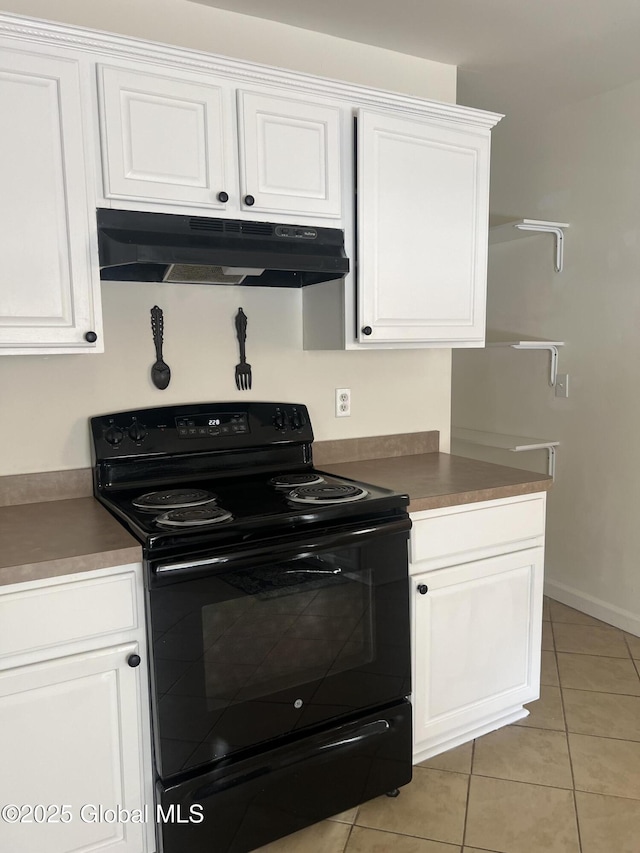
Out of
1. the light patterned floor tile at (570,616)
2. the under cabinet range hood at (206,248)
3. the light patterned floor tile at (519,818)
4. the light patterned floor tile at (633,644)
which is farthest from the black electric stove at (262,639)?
the light patterned floor tile at (570,616)

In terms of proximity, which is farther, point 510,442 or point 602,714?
point 510,442

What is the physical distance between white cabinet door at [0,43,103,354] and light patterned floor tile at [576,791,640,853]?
2003mm

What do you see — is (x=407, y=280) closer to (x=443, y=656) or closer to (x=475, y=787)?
(x=443, y=656)

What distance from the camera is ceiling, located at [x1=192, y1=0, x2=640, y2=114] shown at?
220cm

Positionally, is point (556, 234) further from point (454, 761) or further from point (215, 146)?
point (454, 761)

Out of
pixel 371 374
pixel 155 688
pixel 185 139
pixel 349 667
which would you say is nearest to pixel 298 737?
pixel 349 667

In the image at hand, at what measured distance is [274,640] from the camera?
5.74 feet

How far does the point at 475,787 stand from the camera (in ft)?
6.80

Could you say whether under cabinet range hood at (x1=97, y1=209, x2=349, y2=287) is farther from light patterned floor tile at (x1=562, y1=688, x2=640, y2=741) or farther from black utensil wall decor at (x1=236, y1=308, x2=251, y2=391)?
light patterned floor tile at (x1=562, y1=688, x2=640, y2=741)

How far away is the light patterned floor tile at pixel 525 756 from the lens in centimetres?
212

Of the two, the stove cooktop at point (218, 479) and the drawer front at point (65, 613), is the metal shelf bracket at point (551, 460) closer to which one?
the stove cooktop at point (218, 479)

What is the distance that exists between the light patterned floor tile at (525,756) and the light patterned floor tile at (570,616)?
3.30ft

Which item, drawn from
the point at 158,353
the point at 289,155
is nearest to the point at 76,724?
the point at 158,353

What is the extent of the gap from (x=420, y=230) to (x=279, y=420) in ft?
2.73
